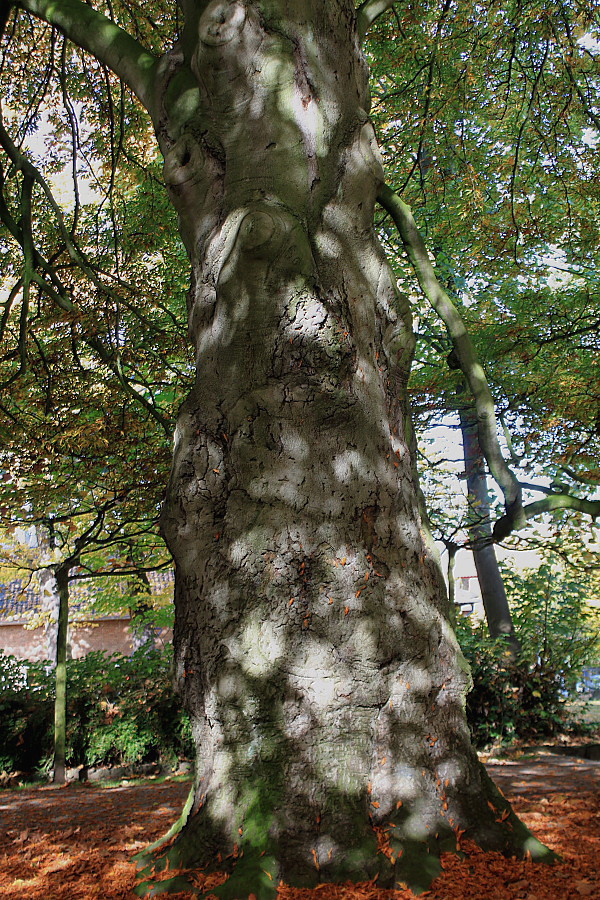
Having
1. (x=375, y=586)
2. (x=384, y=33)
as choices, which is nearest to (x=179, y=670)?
(x=375, y=586)

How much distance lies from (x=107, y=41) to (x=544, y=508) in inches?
148

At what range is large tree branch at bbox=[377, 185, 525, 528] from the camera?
3.61m

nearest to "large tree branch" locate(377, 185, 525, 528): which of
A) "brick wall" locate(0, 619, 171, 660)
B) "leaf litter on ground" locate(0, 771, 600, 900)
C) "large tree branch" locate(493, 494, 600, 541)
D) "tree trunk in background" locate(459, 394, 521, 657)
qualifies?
"large tree branch" locate(493, 494, 600, 541)

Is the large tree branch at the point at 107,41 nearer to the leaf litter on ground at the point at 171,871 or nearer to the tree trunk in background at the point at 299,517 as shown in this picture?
the tree trunk in background at the point at 299,517

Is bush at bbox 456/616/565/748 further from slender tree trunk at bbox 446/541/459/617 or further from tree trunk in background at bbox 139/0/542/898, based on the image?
tree trunk in background at bbox 139/0/542/898

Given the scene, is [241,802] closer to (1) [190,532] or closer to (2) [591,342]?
(1) [190,532]

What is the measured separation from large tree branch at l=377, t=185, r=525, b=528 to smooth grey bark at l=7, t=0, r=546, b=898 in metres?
0.48

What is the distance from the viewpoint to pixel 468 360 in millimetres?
3795

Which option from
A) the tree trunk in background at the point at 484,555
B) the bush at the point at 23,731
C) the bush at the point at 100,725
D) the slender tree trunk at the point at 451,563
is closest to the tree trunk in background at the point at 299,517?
the bush at the point at 100,725

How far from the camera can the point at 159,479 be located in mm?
7109

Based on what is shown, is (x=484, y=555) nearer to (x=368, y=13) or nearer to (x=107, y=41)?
(x=368, y=13)

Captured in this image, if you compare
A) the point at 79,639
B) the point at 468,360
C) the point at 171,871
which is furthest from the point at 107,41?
the point at 79,639

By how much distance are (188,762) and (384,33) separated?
8495mm

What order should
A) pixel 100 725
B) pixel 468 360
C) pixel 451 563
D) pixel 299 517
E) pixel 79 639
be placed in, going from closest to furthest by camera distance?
pixel 299 517 → pixel 468 360 → pixel 100 725 → pixel 451 563 → pixel 79 639
